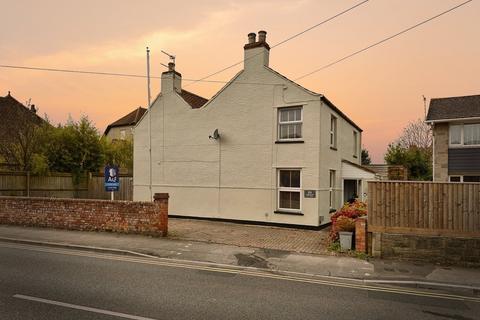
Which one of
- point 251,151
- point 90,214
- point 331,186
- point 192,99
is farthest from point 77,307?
point 192,99

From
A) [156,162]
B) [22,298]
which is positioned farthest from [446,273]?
[156,162]

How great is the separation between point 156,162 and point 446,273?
1509cm

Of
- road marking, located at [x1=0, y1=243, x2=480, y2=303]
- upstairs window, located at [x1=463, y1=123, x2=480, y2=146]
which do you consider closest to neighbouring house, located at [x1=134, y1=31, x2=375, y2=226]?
upstairs window, located at [x1=463, y1=123, x2=480, y2=146]

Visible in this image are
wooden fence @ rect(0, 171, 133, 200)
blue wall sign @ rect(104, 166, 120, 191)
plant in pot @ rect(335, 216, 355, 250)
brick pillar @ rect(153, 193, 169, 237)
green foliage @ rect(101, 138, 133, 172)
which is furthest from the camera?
green foliage @ rect(101, 138, 133, 172)

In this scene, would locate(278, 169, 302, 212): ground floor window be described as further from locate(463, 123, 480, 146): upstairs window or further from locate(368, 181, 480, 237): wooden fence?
locate(463, 123, 480, 146): upstairs window

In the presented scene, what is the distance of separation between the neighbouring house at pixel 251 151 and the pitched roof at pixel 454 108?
6057 mm

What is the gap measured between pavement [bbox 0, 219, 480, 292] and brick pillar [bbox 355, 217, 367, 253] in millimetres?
700

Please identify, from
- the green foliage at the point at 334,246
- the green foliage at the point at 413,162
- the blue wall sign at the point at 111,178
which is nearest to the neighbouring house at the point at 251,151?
the green foliage at the point at 334,246

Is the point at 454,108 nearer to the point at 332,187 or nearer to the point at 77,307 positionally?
the point at 332,187

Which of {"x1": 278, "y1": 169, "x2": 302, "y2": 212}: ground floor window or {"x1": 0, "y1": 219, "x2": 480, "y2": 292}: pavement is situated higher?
{"x1": 278, "y1": 169, "x2": 302, "y2": 212}: ground floor window

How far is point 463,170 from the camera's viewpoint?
20.9m

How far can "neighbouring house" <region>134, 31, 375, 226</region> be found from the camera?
1620 centimetres

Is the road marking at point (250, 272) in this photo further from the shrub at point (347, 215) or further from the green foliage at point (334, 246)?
the shrub at point (347, 215)

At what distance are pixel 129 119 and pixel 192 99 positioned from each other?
37.8 meters
